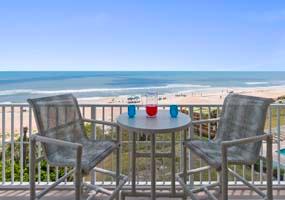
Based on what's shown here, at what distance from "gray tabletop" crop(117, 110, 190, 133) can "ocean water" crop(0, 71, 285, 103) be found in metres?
17.2

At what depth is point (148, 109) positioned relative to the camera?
9.59 feet

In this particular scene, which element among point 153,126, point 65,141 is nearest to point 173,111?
point 153,126

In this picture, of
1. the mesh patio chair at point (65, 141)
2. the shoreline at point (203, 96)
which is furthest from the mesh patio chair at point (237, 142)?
the shoreline at point (203, 96)

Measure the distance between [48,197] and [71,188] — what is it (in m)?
0.26

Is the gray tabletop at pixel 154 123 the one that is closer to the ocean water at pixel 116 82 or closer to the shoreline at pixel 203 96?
the shoreline at pixel 203 96

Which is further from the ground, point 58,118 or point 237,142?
point 58,118

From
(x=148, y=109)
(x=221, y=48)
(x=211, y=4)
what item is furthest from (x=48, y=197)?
(x=221, y=48)

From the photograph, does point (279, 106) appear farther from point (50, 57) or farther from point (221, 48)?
point (50, 57)

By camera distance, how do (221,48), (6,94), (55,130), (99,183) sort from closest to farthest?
(55,130)
(99,183)
(6,94)
(221,48)

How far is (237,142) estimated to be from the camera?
215 centimetres

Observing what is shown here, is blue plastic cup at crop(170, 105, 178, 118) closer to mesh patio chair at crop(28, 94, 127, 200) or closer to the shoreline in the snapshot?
mesh patio chair at crop(28, 94, 127, 200)

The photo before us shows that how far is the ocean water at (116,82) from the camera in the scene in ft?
73.9

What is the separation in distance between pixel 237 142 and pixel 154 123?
0.68 meters

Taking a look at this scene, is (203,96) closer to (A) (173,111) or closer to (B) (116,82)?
(B) (116,82)
